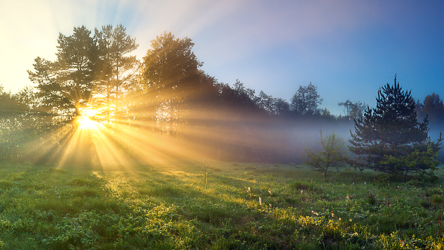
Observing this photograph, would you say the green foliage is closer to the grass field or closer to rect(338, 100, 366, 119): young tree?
the grass field

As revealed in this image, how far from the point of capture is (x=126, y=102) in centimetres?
3372

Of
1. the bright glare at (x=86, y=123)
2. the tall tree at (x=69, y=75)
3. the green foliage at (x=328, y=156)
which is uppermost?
the tall tree at (x=69, y=75)

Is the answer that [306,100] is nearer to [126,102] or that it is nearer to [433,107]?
[433,107]

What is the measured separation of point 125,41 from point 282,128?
44.5 meters

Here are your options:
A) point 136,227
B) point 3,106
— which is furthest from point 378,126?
point 3,106

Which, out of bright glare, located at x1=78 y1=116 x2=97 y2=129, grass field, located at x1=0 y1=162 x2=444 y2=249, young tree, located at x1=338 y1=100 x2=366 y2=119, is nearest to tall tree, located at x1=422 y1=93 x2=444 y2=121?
young tree, located at x1=338 y1=100 x2=366 y2=119

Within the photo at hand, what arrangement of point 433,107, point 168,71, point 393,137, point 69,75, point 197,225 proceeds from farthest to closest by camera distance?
1. point 433,107
2. point 168,71
3. point 69,75
4. point 393,137
5. point 197,225

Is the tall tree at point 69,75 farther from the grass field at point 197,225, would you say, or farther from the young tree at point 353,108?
the young tree at point 353,108

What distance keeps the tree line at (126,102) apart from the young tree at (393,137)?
17.7m

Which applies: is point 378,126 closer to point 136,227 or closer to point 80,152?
point 136,227

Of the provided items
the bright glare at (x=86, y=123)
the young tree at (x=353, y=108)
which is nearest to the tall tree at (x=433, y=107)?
the young tree at (x=353, y=108)

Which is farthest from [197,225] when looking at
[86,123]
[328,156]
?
[86,123]

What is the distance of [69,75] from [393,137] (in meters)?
39.6

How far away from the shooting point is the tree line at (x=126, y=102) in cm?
2837
